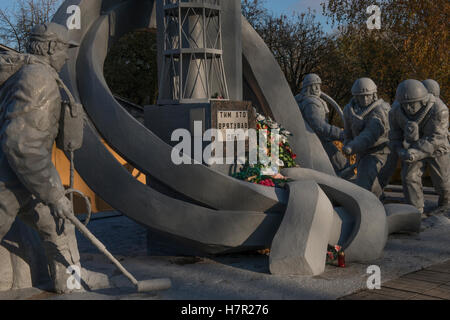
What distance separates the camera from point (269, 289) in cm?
516

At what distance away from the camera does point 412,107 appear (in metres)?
8.62

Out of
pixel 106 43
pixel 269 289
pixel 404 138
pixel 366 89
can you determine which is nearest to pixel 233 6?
pixel 106 43

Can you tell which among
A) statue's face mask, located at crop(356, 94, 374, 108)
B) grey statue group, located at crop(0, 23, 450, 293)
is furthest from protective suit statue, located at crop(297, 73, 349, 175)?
grey statue group, located at crop(0, 23, 450, 293)

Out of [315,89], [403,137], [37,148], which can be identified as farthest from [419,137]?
[37,148]

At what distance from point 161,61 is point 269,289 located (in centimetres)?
404

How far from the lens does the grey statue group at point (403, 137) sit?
8.63 meters

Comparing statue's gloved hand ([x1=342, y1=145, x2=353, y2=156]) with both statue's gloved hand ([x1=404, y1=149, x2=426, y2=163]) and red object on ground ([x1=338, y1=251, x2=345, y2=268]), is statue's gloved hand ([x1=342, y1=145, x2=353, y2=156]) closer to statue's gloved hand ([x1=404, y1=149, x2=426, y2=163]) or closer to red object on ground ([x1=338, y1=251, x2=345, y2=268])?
statue's gloved hand ([x1=404, y1=149, x2=426, y2=163])

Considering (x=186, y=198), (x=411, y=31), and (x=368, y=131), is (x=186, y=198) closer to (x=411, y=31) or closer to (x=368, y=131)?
(x=368, y=131)

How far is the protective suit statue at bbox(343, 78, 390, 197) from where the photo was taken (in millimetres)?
9438

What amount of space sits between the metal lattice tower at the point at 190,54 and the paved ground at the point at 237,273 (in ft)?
7.48

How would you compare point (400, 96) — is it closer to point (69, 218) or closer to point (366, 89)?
point (366, 89)

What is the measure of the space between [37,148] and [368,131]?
6.55m

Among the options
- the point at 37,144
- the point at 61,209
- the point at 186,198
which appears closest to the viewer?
the point at 37,144

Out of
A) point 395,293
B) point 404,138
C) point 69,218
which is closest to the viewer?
point 69,218
